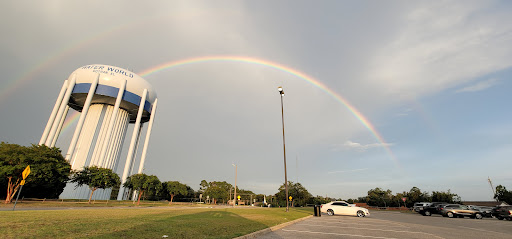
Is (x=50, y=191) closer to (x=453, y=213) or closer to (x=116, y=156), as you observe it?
(x=116, y=156)

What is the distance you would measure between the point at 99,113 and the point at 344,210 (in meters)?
59.5

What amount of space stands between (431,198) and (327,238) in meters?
62.4

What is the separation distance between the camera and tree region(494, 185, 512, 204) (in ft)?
156

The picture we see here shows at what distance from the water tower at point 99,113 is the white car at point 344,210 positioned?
46.8 metres

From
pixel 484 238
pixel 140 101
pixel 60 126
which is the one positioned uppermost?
pixel 140 101

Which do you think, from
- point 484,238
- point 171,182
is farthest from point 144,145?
point 484,238

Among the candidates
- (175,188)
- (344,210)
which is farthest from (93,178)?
(344,210)

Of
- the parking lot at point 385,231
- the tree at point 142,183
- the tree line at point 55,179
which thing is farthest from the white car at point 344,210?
the tree at point 142,183

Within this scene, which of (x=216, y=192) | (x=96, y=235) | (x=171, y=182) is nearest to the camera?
(x=96, y=235)

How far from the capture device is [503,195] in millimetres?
49438

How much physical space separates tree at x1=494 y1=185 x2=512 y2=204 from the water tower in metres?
82.0

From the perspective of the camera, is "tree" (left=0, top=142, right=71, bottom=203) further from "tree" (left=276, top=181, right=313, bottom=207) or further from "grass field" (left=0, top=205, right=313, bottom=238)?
"tree" (left=276, top=181, right=313, bottom=207)

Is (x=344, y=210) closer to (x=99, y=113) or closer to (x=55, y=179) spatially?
(x=55, y=179)

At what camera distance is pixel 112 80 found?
53.2m
